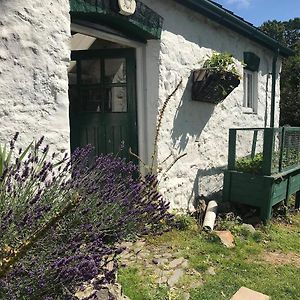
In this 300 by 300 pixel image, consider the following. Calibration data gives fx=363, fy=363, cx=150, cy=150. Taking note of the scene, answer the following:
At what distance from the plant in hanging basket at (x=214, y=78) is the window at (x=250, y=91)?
2.29 m

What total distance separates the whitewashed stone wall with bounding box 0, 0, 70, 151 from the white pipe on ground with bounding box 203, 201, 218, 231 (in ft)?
7.39

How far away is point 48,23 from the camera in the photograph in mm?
3303

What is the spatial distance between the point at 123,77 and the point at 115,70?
16 centimetres

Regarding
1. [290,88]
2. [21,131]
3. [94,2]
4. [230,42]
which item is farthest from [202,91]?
[290,88]

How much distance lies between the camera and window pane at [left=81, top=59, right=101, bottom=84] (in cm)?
509

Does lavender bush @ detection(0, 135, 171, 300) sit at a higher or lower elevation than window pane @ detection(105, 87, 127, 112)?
lower

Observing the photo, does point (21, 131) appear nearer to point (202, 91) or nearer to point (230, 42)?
point (202, 91)

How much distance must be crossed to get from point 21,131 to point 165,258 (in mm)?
1892

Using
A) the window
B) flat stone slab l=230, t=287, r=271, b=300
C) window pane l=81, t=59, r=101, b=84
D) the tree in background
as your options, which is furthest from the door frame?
the tree in background

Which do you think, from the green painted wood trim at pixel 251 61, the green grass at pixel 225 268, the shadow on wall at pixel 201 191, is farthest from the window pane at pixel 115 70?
the green painted wood trim at pixel 251 61

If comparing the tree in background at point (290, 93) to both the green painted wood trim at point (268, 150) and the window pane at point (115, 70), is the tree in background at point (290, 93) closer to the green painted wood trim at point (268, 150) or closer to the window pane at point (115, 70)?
the green painted wood trim at point (268, 150)

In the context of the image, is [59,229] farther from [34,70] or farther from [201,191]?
[201,191]

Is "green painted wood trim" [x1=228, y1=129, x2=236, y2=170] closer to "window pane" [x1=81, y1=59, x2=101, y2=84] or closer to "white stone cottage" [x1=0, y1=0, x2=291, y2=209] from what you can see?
"white stone cottage" [x1=0, y1=0, x2=291, y2=209]

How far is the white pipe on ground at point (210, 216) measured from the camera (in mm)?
4785
